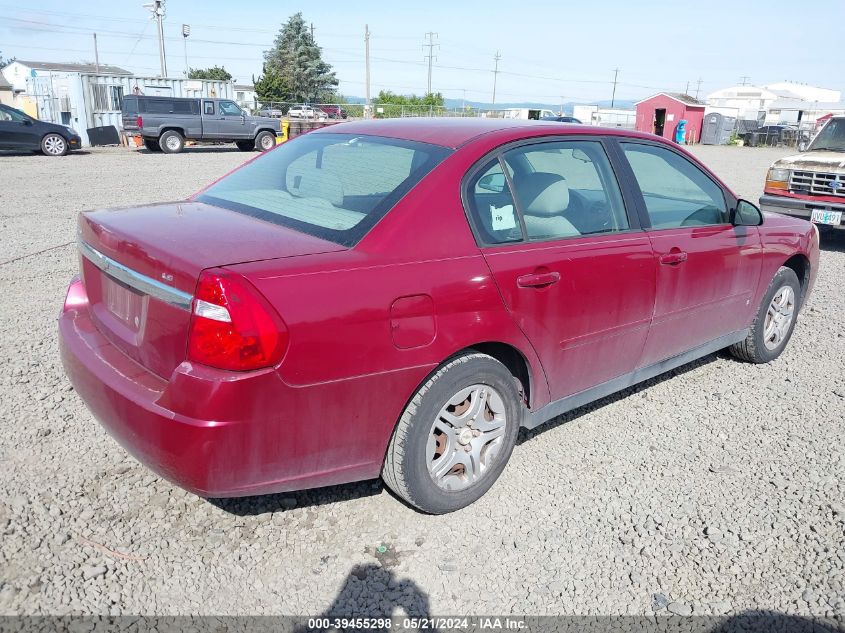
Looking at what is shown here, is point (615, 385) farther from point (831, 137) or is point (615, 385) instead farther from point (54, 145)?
point (54, 145)

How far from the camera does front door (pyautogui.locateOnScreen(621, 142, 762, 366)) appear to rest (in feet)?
12.1

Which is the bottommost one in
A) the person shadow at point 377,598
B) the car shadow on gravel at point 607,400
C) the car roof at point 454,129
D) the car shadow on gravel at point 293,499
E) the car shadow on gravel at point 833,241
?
the car shadow on gravel at point 833,241

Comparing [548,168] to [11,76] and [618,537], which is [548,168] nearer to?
[618,537]

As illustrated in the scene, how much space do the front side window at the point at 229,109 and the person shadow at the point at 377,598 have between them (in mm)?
25045

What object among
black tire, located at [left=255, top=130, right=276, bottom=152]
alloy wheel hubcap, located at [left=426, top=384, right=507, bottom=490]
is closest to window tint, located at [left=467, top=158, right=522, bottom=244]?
alloy wheel hubcap, located at [left=426, top=384, right=507, bottom=490]

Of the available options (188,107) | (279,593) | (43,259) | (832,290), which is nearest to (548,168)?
(279,593)

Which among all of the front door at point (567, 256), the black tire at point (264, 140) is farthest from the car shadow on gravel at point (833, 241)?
the black tire at point (264, 140)

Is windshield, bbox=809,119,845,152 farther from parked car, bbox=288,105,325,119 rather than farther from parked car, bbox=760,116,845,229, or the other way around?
parked car, bbox=288,105,325,119

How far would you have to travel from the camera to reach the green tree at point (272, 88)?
67.8m

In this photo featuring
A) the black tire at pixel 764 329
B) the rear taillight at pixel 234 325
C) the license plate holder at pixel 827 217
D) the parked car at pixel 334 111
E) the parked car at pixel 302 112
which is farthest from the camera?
the parked car at pixel 334 111

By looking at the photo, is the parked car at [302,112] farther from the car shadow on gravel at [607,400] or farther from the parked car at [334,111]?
the car shadow on gravel at [607,400]

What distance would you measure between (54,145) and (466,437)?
74.5 ft

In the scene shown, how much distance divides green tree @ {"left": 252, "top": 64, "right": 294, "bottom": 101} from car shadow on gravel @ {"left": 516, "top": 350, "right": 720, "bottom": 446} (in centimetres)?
6791

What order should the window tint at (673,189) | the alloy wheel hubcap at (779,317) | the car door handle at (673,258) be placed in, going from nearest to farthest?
1. the car door handle at (673,258)
2. the window tint at (673,189)
3. the alloy wheel hubcap at (779,317)
